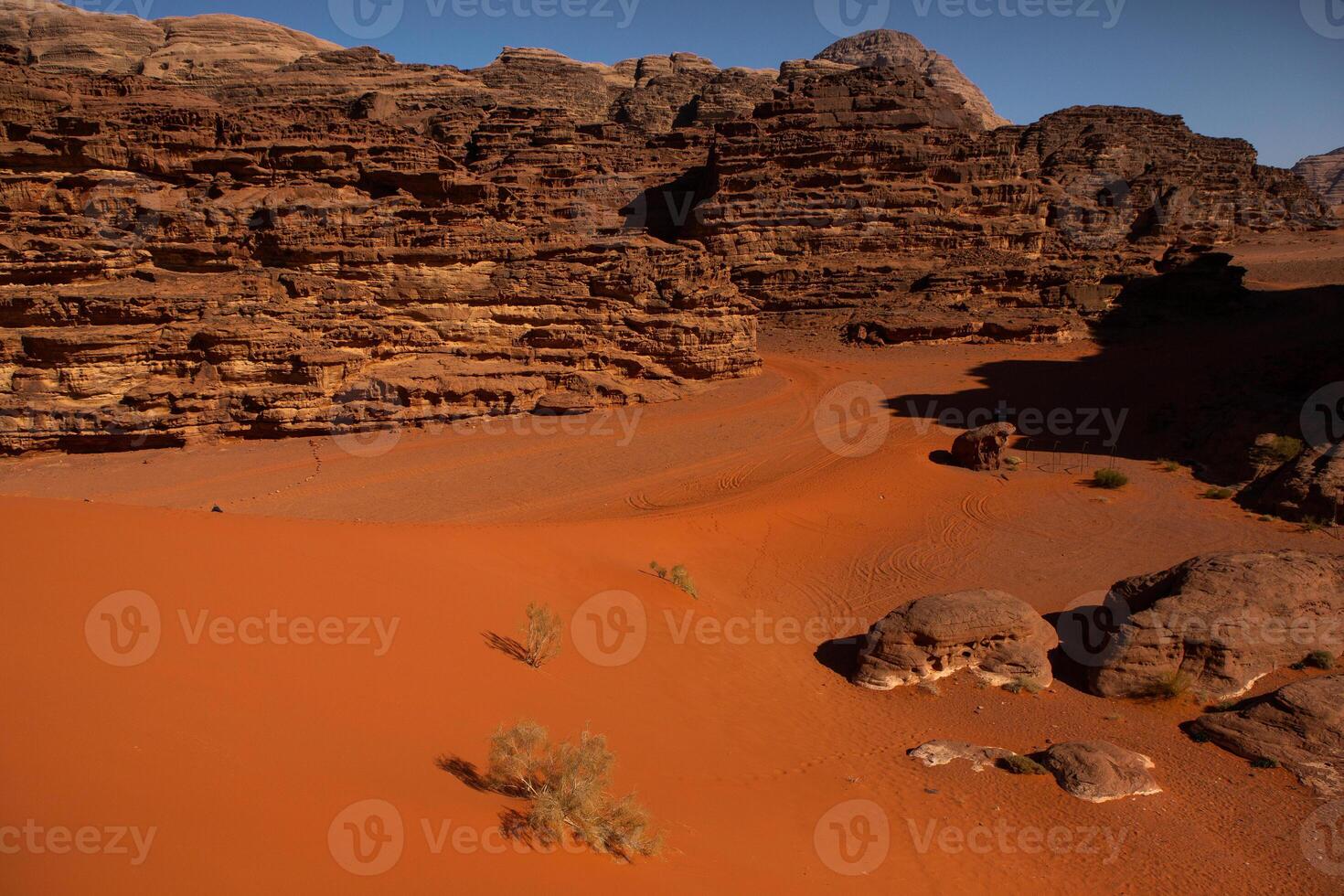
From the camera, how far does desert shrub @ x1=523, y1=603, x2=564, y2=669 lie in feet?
23.0

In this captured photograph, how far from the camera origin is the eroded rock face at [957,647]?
351 inches

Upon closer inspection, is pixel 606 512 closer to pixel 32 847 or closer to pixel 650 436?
pixel 650 436

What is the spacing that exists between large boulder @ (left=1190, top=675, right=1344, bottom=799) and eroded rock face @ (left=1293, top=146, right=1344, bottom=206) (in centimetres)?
10731

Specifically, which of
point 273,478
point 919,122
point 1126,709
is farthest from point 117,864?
point 919,122

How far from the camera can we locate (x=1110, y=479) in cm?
1620

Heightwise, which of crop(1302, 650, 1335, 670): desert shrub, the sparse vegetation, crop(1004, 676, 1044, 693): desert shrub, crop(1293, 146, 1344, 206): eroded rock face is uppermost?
crop(1293, 146, 1344, 206): eroded rock face

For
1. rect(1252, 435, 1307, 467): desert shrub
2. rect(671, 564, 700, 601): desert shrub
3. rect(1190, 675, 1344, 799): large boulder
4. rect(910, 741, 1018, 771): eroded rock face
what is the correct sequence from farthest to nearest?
rect(1252, 435, 1307, 467): desert shrub < rect(671, 564, 700, 601): desert shrub < rect(910, 741, 1018, 771): eroded rock face < rect(1190, 675, 1344, 799): large boulder

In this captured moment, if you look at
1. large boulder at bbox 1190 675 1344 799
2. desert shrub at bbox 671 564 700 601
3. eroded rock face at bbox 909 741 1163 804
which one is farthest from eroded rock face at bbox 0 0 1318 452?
large boulder at bbox 1190 675 1344 799

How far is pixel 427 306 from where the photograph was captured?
21953mm

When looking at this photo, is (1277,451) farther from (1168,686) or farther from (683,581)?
(683,581)

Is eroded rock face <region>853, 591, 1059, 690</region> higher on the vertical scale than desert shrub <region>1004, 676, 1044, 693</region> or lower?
higher

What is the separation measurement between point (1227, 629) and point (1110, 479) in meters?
8.29

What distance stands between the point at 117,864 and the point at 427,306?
2035cm

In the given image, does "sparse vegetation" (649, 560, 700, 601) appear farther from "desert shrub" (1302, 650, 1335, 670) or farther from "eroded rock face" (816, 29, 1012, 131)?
"eroded rock face" (816, 29, 1012, 131)
